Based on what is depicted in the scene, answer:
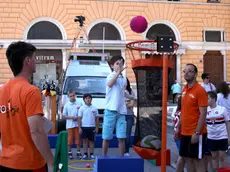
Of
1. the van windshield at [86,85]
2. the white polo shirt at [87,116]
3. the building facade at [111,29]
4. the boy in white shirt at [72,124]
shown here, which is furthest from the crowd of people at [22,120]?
the building facade at [111,29]

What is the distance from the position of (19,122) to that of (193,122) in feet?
9.66

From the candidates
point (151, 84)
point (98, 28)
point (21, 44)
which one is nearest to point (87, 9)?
point (98, 28)

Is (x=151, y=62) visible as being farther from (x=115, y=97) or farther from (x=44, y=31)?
(x=44, y=31)

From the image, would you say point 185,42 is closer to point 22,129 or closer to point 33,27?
point 33,27

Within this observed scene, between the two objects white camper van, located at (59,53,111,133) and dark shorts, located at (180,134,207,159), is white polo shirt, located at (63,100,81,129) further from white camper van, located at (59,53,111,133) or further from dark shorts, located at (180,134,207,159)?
dark shorts, located at (180,134,207,159)

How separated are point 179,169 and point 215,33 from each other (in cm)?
2551

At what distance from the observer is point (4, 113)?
10.7 feet

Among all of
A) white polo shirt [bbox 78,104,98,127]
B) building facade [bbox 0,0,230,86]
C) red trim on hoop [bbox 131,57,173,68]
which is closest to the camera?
red trim on hoop [bbox 131,57,173,68]

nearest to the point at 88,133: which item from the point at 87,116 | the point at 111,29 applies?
the point at 87,116

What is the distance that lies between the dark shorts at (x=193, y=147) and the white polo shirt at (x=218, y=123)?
1.27 metres

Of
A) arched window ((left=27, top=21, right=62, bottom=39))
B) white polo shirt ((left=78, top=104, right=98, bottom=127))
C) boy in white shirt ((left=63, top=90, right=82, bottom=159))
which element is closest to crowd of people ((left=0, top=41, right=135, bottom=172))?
white polo shirt ((left=78, top=104, right=98, bottom=127))

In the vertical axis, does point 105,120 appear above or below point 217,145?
above

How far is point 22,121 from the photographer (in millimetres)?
3186

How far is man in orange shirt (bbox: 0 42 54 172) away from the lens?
3123mm
